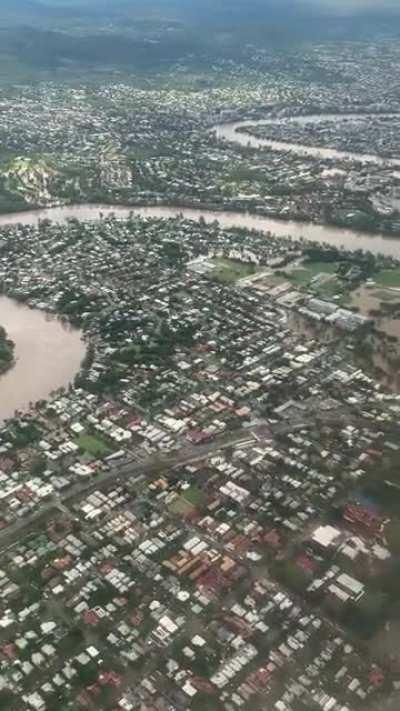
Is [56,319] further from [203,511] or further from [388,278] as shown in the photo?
[388,278]

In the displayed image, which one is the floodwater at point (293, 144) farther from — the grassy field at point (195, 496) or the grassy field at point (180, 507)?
the grassy field at point (180, 507)

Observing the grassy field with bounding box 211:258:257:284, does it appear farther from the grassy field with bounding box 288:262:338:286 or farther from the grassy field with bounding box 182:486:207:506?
the grassy field with bounding box 182:486:207:506

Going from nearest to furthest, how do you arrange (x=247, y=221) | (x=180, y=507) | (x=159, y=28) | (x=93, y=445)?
(x=180, y=507)
(x=93, y=445)
(x=247, y=221)
(x=159, y=28)

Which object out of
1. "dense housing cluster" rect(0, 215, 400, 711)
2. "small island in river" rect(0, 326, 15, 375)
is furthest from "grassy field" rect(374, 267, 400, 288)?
"small island in river" rect(0, 326, 15, 375)

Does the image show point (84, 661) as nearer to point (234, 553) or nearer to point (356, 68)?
point (234, 553)

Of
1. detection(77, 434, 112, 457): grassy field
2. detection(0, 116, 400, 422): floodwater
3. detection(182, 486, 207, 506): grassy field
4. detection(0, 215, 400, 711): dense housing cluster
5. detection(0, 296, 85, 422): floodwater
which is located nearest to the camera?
detection(0, 215, 400, 711): dense housing cluster

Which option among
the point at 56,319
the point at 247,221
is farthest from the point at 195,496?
the point at 247,221

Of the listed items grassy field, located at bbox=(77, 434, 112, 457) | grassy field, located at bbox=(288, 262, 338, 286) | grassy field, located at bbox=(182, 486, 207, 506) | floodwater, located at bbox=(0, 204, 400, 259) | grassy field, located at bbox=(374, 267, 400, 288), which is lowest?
grassy field, located at bbox=(182, 486, 207, 506)
